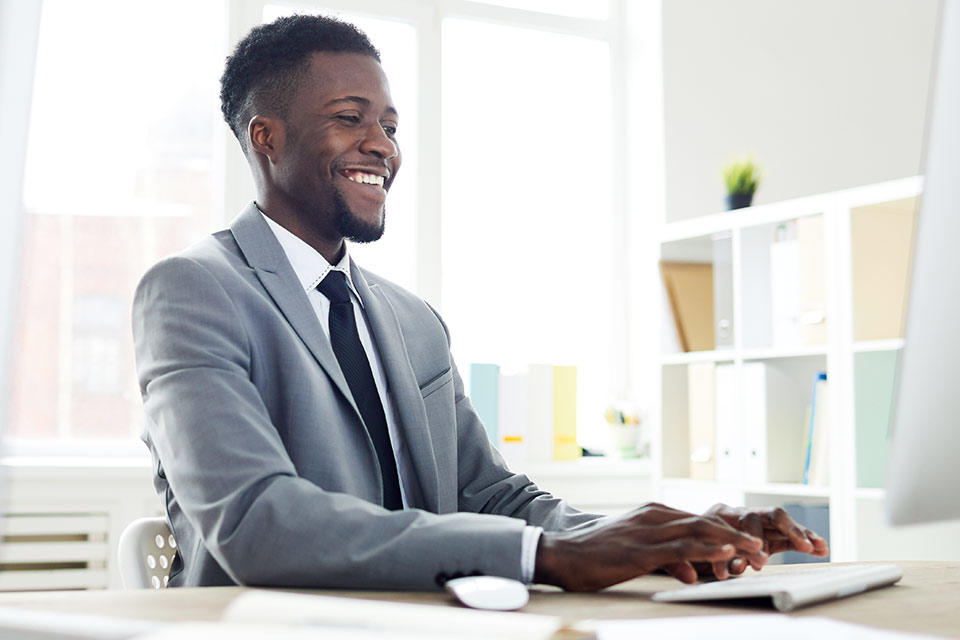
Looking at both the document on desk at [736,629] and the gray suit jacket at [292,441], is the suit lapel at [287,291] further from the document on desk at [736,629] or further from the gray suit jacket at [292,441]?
the document on desk at [736,629]

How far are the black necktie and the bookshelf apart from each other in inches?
55.2

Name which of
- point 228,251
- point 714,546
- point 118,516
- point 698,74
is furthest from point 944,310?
point 698,74

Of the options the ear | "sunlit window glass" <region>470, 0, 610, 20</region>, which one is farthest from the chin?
"sunlit window glass" <region>470, 0, 610, 20</region>

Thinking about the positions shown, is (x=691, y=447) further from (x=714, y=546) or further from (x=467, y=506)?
(x=714, y=546)

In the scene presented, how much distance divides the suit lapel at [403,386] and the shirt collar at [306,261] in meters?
0.03

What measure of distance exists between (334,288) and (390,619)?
927 millimetres

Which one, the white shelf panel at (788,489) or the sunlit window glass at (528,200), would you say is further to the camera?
the sunlit window glass at (528,200)

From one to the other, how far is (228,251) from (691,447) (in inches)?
84.7

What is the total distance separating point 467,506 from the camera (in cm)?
162

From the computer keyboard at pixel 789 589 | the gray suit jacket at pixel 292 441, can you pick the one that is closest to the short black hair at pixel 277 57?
the gray suit jacket at pixel 292 441

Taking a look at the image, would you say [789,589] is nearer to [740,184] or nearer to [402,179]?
[740,184]

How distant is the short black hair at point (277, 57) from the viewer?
68.7 inches

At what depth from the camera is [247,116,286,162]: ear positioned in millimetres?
1733

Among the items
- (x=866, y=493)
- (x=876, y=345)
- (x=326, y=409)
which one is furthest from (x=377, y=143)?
(x=866, y=493)
